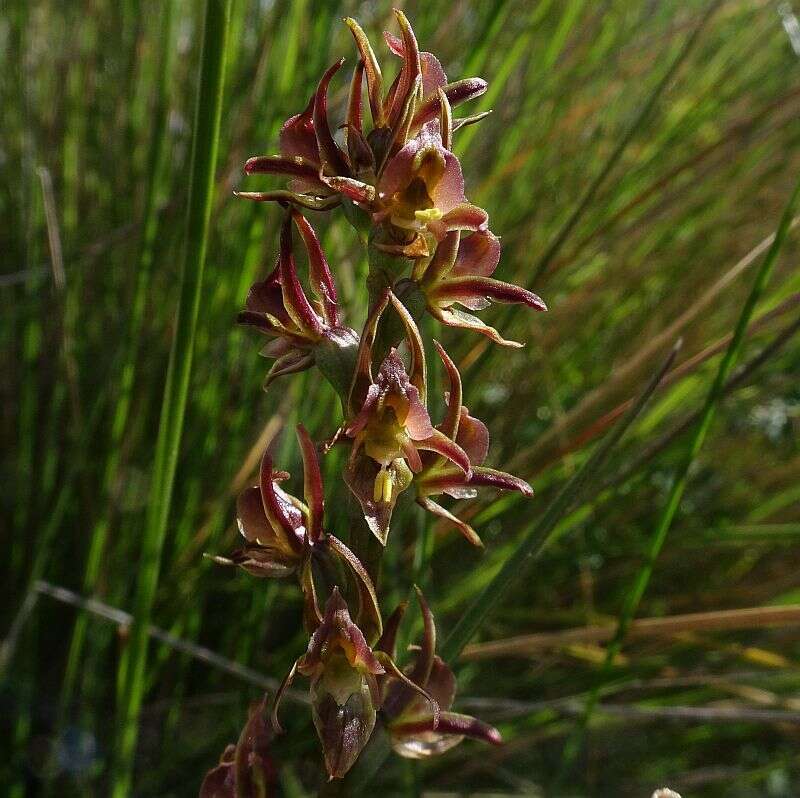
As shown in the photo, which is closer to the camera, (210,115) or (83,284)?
(210,115)

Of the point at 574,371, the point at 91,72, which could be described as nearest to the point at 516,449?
the point at 574,371

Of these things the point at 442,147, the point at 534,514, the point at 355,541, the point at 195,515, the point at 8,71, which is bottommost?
the point at 195,515

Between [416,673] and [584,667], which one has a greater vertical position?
[416,673]

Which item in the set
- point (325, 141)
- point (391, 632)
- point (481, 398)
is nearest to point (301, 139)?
point (325, 141)

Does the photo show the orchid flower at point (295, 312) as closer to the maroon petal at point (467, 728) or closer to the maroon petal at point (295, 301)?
the maroon petal at point (295, 301)

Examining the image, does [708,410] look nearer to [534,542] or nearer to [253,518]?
[534,542]

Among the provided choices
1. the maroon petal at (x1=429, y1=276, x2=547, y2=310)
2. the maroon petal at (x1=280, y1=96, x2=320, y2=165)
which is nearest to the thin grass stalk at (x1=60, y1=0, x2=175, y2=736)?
the maroon petal at (x1=280, y1=96, x2=320, y2=165)

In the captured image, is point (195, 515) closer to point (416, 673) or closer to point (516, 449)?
point (516, 449)

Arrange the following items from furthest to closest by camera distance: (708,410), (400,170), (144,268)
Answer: (144,268), (708,410), (400,170)
